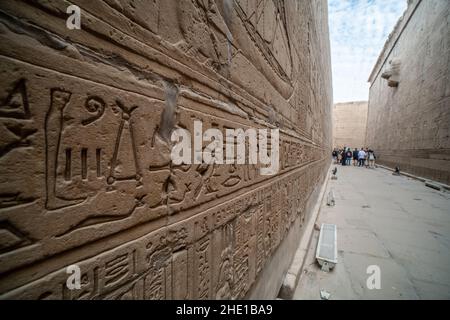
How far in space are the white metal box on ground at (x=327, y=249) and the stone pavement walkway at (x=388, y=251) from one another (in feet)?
0.33

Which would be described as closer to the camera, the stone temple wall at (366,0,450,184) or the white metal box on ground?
the white metal box on ground

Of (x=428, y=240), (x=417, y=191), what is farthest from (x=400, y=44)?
(x=428, y=240)

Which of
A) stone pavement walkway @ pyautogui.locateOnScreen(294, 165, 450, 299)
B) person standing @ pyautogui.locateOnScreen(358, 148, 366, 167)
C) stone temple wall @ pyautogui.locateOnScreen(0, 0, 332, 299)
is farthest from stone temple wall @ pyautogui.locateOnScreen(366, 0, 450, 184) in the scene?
stone temple wall @ pyautogui.locateOnScreen(0, 0, 332, 299)

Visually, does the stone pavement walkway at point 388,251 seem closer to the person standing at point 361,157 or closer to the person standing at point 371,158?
the person standing at point 371,158

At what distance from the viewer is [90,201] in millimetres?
527

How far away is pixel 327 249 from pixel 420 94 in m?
11.4

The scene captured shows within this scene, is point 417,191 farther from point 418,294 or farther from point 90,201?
point 90,201

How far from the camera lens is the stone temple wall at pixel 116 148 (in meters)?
0.41

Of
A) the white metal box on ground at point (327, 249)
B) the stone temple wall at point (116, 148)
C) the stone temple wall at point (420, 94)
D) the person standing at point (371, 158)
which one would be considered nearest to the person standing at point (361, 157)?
the person standing at point (371, 158)

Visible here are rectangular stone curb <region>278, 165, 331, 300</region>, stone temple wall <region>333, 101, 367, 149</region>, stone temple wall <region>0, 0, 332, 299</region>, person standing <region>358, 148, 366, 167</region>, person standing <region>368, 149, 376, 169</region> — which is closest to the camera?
stone temple wall <region>0, 0, 332, 299</region>

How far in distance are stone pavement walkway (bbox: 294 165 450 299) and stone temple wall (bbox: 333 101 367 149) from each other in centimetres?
2430

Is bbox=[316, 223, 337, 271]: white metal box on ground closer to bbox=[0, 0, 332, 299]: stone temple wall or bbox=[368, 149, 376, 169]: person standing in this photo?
bbox=[0, 0, 332, 299]: stone temple wall

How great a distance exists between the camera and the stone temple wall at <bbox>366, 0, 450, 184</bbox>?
8023 mm

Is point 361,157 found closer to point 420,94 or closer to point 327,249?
point 420,94
